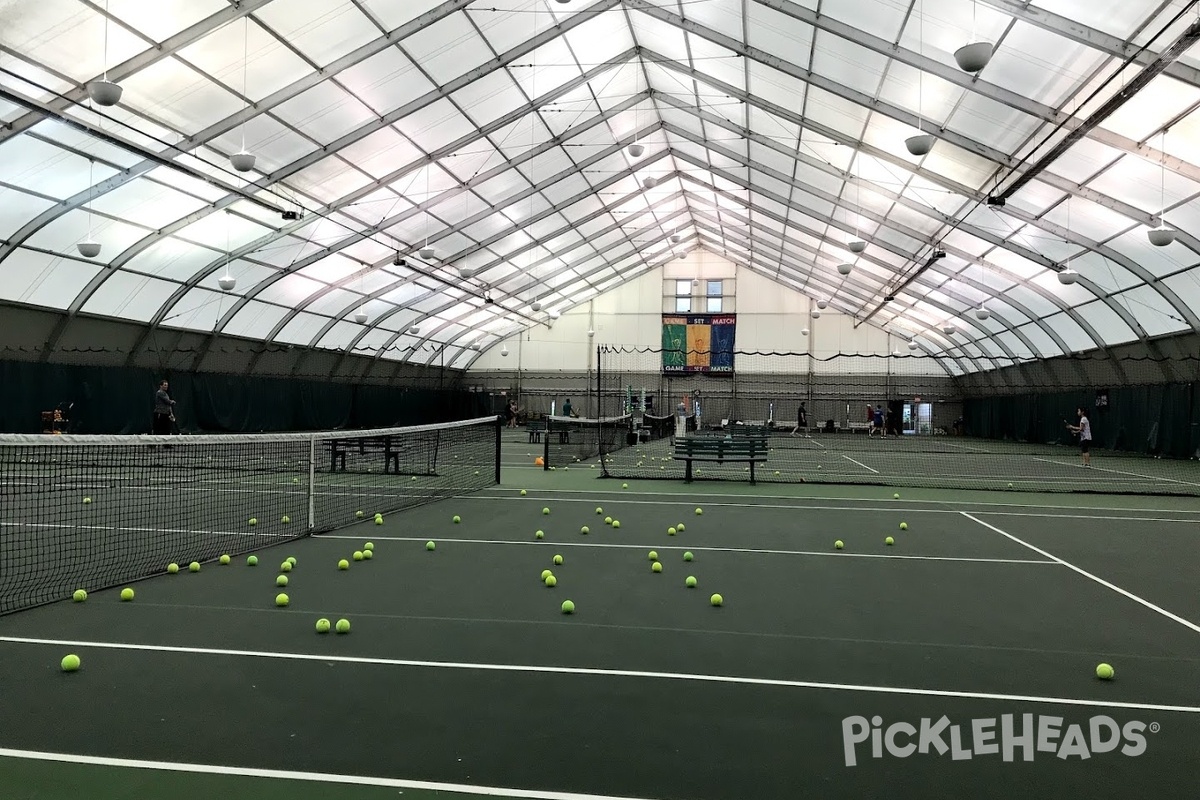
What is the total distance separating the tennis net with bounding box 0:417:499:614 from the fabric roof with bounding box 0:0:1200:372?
269 inches

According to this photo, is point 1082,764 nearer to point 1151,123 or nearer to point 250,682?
point 250,682

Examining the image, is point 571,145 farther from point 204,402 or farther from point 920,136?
point 204,402

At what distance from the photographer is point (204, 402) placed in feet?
87.6

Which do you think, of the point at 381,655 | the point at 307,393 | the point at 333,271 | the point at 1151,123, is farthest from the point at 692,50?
the point at 307,393

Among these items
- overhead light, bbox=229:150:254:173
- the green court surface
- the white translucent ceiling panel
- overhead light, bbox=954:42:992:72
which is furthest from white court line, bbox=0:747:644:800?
the white translucent ceiling panel

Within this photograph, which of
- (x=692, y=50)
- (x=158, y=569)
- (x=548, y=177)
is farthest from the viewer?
(x=548, y=177)

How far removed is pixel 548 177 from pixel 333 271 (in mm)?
8566

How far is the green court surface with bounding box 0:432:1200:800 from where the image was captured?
110 inches

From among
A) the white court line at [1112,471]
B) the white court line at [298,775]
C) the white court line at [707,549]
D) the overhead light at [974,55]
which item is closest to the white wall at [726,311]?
the white court line at [1112,471]

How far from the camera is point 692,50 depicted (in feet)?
58.9

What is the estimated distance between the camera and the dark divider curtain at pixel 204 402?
20.8m

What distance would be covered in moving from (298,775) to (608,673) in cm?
161

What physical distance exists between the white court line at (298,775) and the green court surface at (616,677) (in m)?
0.01

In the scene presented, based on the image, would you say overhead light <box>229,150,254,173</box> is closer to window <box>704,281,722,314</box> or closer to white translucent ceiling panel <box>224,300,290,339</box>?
white translucent ceiling panel <box>224,300,290,339</box>
